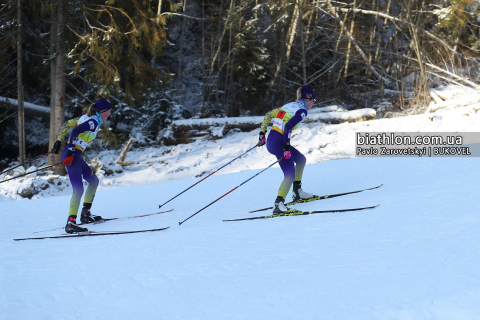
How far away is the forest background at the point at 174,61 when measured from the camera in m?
11.1

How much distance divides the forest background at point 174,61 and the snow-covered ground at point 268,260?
6.37m

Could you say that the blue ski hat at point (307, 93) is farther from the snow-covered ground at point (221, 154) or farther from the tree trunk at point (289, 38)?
the tree trunk at point (289, 38)

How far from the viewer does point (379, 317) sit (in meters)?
2.10

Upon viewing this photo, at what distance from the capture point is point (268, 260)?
3.12m

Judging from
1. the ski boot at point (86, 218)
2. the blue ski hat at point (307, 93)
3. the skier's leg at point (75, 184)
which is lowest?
the ski boot at point (86, 218)

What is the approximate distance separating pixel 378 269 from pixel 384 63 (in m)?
20.7

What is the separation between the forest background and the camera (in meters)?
11.1

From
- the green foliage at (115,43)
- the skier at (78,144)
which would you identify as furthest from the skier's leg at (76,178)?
the green foliage at (115,43)

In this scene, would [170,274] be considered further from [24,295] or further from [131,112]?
[131,112]

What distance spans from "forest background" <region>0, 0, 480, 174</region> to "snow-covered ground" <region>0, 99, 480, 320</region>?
20.9ft

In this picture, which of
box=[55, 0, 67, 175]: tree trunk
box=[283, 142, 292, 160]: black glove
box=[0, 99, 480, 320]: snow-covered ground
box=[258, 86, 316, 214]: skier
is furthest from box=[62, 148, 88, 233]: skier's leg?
box=[55, 0, 67, 175]: tree trunk

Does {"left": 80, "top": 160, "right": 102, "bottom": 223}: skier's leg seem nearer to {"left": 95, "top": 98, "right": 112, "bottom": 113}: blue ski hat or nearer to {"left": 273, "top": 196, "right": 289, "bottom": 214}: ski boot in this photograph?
{"left": 95, "top": 98, "right": 112, "bottom": 113}: blue ski hat

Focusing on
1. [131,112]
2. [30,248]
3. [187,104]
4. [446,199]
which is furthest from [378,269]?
[187,104]

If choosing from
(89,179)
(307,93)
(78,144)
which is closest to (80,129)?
(78,144)
